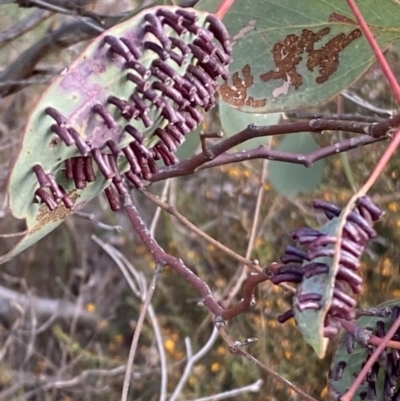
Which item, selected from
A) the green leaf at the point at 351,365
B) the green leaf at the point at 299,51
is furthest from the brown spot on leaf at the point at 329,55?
the green leaf at the point at 351,365

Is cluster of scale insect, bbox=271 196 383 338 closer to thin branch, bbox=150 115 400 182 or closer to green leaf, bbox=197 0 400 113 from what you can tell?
thin branch, bbox=150 115 400 182

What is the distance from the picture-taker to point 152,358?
1.86 meters

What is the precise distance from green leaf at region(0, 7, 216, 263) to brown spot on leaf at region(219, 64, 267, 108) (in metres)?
0.16

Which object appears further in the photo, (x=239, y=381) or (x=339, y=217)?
(x=239, y=381)

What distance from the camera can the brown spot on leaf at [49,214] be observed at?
301 millimetres

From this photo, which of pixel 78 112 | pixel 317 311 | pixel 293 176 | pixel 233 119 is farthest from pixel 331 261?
pixel 293 176

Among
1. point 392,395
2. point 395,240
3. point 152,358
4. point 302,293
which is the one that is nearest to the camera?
point 302,293

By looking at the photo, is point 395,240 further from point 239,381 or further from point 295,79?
point 295,79

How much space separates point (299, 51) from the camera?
1.49 ft

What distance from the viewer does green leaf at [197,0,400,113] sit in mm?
441

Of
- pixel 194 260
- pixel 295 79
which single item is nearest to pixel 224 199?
pixel 194 260

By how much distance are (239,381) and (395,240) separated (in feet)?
1.91

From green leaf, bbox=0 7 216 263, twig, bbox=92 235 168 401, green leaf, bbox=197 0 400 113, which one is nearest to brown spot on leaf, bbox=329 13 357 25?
green leaf, bbox=197 0 400 113

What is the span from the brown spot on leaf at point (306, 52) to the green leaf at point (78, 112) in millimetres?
169
